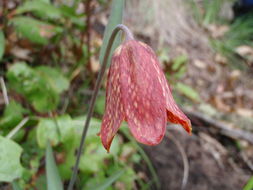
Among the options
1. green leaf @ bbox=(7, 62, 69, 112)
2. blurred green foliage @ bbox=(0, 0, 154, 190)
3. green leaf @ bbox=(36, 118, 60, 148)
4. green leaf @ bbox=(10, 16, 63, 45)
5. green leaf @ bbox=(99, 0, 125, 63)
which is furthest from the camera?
green leaf @ bbox=(10, 16, 63, 45)

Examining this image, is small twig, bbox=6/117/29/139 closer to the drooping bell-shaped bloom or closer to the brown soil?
the drooping bell-shaped bloom

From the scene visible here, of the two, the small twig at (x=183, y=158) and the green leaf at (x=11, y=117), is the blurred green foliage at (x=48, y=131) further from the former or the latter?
the small twig at (x=183, y=158)

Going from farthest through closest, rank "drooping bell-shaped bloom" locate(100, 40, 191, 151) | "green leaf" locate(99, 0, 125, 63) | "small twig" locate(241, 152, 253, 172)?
"small twig" locate(241, 152, 253, 172) < "green leaf" locate(99, 0, 125, 63) < "drooping bell-shaped bloom" locate(100, 40, 191, 151)

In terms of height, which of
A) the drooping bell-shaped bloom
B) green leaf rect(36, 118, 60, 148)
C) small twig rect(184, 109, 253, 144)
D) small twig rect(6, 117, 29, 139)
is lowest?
small twig rect(184, 109, 253, 144)

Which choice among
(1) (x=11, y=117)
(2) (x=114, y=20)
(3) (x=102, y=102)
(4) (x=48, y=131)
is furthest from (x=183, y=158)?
(2) (x=114, y=20)

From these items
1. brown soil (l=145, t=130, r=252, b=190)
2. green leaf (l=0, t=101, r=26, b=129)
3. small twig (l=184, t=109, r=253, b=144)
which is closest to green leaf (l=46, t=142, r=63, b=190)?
green leaf (l=0, t=101, r=26, b=129)

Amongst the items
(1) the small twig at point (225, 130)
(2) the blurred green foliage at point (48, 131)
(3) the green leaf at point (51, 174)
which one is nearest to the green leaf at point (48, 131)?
(2) the blurred green foliage at point (48, 131)

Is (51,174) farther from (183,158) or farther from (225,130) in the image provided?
(225,130)

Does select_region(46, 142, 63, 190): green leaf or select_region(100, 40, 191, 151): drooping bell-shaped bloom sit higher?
select_region(100, 40, 191, 151): drooping bell-shaped bloom
